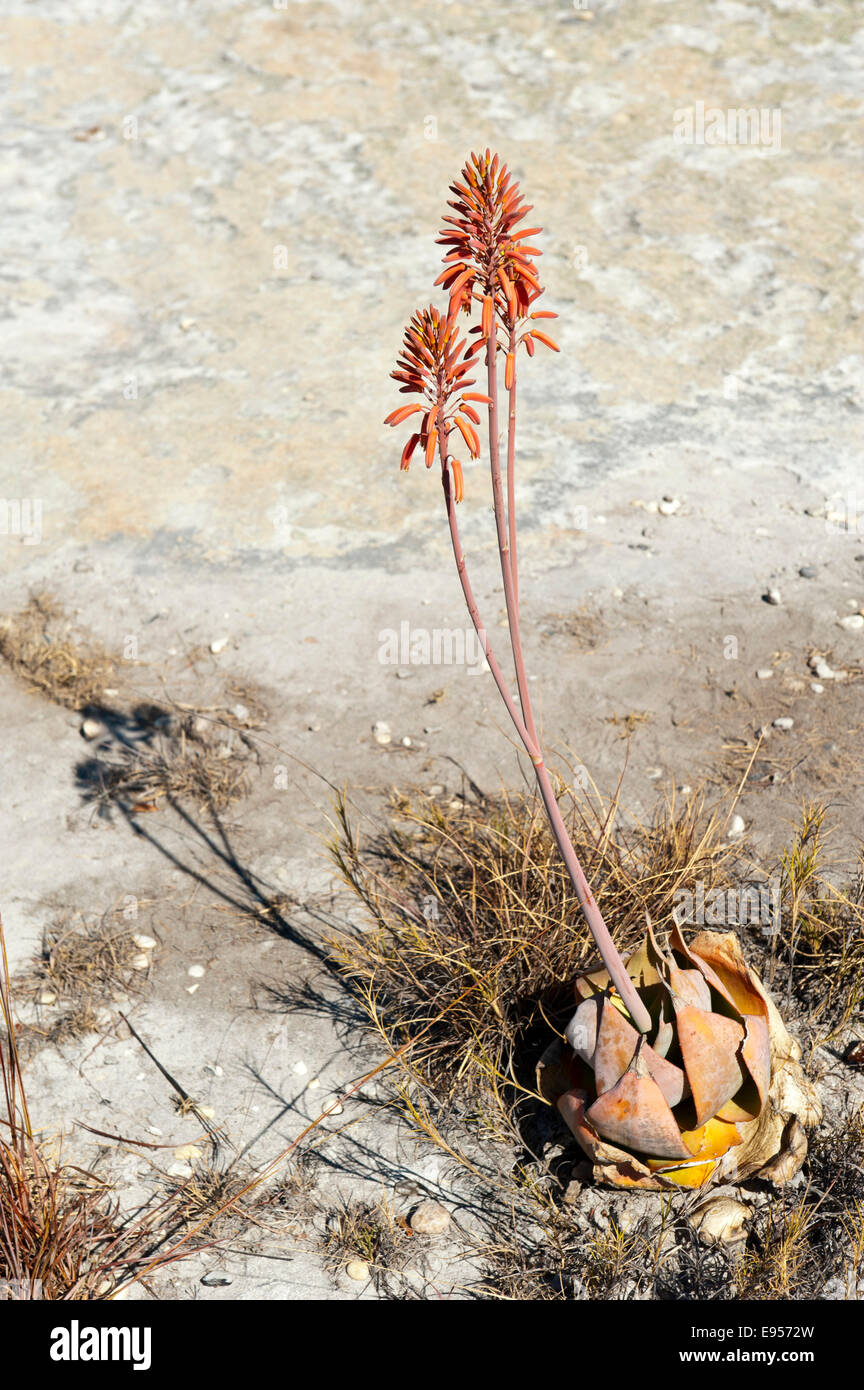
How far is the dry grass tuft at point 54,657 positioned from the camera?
162 inches

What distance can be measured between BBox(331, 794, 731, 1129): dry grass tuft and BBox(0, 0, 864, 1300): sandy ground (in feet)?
0.62

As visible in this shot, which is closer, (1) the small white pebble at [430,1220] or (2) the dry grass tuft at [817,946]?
(1) the small white pebble at [430,1220]

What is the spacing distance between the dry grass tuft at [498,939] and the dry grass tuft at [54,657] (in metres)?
1.50

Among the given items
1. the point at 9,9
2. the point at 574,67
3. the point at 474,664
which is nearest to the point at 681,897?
the point at 474,664

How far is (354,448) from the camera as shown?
521 cm

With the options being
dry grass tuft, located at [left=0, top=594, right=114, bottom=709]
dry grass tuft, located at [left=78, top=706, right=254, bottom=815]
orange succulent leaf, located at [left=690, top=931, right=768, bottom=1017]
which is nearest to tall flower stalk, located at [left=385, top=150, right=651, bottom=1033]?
orange succulent leaf, located at [left=690, top=931, right=768, bottom=1017]

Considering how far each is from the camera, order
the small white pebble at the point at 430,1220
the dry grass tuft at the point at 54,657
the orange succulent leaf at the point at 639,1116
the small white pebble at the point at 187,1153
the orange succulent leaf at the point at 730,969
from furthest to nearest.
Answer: the dry grass tuft at the point at 54,657, the small white pebble at the point at 187,1153, the small white pebble at the point at 430,1220, the orange succulent leaf at the point at 730,969, the orange succulent leaf at the point at 639,1116

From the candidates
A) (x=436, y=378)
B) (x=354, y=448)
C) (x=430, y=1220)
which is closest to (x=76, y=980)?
(x=430, y=1220)


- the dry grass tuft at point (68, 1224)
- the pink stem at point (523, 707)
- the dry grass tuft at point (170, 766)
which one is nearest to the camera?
the pink stem at point (523, 707)

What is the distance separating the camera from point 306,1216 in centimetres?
259

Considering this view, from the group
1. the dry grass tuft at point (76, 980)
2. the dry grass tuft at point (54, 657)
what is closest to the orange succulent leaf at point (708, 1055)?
the dry grass tuft at point (76, 980)

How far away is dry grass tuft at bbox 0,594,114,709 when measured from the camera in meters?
4.12

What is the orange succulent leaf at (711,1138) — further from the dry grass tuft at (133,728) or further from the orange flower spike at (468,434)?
the dry grass tuft at (133,728)

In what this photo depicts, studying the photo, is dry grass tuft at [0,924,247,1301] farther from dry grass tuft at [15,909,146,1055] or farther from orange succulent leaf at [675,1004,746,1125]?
orange succulent leaf at [675,1004,746,1125]
